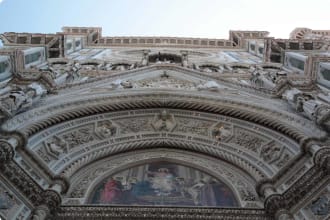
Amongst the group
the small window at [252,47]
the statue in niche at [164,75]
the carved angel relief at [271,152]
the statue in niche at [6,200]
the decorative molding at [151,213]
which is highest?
the statue in niche at [164,75]

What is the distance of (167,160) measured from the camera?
11.2 meters

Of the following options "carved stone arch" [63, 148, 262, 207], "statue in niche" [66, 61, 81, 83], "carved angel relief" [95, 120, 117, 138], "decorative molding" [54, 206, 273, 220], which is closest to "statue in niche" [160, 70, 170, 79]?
"statue in niche" [66, 61, 81, 83]

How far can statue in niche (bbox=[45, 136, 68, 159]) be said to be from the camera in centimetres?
1013

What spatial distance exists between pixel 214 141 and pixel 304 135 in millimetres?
2588

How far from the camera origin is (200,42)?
32.2 m

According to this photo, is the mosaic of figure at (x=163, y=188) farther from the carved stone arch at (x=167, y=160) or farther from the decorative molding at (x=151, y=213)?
the decorative molding at (x=151, y=213)

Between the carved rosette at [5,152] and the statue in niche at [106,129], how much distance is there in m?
3.68

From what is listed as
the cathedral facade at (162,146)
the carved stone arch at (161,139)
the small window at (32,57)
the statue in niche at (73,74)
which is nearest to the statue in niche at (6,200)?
the cathedral facade at (162,146)

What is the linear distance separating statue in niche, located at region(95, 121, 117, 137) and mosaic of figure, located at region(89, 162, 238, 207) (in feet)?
4.28

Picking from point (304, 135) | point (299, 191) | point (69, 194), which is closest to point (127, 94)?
point (69, 194)

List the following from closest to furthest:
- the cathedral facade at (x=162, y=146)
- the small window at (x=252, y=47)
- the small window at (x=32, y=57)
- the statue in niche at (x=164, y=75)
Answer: the cathedral facade at (x=162, y=146) → the statue in niche at (x=164, y=75) → the small window at (x=32, y=57) → the small window at (x=252, y=47)

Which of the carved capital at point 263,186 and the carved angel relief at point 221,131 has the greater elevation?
the carved angel relief at point 221,131

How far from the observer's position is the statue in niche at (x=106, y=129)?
37.9ft

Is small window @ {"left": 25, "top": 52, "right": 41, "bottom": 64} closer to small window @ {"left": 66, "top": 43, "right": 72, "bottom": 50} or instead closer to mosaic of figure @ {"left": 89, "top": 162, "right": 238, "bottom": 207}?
small window @ {"left": 66, "top": 43, "right": 72, "bottom": 50}
